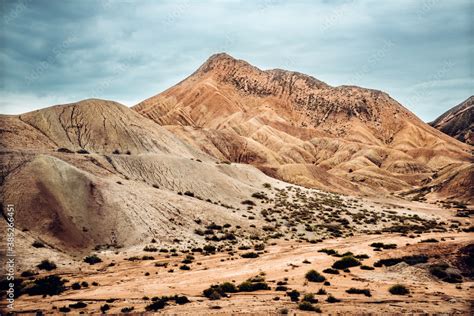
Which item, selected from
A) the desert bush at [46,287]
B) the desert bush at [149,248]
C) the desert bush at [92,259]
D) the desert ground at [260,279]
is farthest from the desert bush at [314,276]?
the desert bush at [92,259]

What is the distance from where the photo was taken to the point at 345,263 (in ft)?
92.0

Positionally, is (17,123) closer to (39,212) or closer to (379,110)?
(39,212)

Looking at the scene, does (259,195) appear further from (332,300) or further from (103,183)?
(332,300)

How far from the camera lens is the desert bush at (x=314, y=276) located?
2445 centimetres

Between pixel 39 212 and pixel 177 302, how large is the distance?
20.5m

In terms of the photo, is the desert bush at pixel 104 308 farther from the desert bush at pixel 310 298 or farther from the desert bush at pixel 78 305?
the desert bush at pixel 310 298

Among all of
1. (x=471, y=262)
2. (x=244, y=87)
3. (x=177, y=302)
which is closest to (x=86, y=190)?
(x=177, y=302)

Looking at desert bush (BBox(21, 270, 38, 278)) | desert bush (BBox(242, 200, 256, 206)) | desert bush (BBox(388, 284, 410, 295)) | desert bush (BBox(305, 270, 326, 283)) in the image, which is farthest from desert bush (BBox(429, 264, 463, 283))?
desert bush (BBox(242, 200, 256, 206))

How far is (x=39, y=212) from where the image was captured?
3447 centimetres

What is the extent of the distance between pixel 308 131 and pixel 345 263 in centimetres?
13960

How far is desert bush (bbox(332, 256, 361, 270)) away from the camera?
1092 inches

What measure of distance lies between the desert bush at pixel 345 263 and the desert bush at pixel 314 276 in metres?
3.35

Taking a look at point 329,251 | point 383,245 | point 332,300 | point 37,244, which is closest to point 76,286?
point 37,244

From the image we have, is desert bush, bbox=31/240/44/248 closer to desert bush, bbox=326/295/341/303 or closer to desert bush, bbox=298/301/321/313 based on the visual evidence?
desert bush, bbox=298/301/321/313
